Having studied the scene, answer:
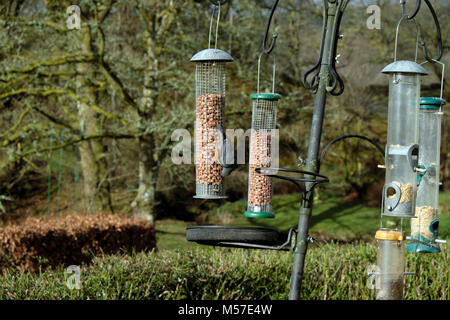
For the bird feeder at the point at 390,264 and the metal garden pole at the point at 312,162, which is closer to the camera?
the metal garden pole at the point at 312,162

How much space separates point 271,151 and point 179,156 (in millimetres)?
6982

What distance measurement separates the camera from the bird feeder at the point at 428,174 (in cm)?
355

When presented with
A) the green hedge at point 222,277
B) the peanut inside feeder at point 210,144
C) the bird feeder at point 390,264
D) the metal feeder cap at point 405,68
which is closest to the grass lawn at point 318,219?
the green hedge at point 222,277

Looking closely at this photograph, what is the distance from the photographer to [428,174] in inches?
145

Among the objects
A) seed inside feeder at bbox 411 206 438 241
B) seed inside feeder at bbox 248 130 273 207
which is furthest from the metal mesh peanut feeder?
seed inside feeder at bbox 411 206 438 241

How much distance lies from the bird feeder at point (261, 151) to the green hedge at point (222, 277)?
52.3 inches

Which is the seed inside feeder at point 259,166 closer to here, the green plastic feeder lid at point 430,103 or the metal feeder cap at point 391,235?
the metal feeder cap at point 391,235

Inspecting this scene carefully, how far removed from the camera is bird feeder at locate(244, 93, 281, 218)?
3363 millimetres

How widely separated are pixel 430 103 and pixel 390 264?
117 centimetres

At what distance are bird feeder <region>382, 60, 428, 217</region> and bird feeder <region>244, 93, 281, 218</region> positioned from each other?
2.21 ft

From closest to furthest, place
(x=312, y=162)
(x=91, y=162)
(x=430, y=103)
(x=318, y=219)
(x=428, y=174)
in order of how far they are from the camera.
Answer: (x=312, y=162)
(x=430, y=103)
(x=428, y=174)
(x=91, y=162)
(x=318, y=219)

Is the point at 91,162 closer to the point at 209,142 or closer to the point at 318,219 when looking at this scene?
the point at 318,219

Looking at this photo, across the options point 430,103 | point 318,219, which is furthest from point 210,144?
point 318,219

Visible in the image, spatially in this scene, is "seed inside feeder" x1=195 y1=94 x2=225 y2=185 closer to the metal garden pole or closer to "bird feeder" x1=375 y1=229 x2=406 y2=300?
the metal garden pole
